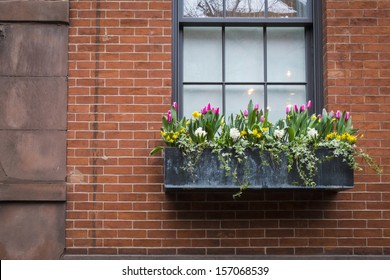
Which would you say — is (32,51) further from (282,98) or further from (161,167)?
(282,98)

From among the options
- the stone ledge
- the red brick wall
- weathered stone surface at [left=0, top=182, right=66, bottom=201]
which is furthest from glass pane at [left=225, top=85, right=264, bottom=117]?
weathered stone surface at [left=0, top=182, right=66, bottom=201]

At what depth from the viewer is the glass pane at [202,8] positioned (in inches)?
254

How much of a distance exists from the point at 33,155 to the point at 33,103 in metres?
0.46

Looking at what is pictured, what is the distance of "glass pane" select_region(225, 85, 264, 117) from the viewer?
20.8 feet

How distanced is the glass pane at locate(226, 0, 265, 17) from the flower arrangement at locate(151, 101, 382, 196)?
1161 millimetres

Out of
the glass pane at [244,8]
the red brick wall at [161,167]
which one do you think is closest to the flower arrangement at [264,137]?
the red brick wall at [161,167]

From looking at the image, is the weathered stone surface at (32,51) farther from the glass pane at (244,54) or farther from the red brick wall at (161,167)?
the glass pane at (244,54)

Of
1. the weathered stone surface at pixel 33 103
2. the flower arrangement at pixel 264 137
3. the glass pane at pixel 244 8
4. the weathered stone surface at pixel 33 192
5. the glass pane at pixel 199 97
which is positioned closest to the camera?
the flower arrangement at pixel 264 137

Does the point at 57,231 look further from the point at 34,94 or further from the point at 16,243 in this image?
the point at 34,94

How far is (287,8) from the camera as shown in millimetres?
6473

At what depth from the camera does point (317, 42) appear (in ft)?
20.8

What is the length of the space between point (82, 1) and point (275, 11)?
1.81m

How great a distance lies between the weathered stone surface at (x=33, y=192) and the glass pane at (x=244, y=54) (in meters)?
1.86

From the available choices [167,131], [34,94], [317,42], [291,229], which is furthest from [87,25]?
[291,229]
